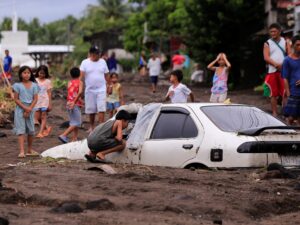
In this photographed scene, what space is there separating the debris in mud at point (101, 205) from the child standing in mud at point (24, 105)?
18.7 feet

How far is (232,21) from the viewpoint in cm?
3531

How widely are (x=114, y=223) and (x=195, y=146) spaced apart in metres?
3.37

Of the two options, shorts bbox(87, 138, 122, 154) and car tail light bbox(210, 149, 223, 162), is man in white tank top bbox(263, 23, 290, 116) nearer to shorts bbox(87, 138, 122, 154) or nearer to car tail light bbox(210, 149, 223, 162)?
shorts bbox(87, 138, 122, 154)

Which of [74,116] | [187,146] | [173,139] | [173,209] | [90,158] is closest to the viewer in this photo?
[173,209]

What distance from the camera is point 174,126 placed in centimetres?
1138

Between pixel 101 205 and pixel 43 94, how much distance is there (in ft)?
30.7

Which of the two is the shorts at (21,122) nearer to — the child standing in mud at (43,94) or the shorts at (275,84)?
the child standing in mud at (43,94)

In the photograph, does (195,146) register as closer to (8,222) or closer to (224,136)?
(224,136)

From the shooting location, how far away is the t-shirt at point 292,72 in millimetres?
14008

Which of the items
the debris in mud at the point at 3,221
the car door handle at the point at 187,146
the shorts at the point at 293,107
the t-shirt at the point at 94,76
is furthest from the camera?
the t-shirt at the point at 94,76

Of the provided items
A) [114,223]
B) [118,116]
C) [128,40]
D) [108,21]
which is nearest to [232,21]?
[118,116]

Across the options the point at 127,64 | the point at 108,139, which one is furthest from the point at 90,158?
the point at 127,64

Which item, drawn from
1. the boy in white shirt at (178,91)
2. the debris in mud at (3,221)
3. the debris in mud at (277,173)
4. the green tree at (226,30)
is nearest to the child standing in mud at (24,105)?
the boy in white shirt at (178,91)

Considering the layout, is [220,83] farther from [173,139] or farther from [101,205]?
[101,205]
